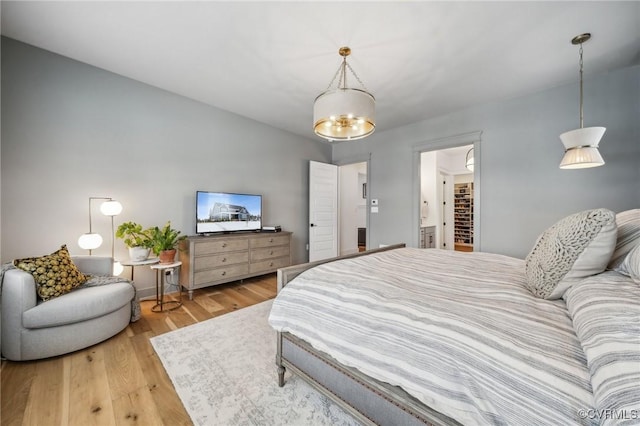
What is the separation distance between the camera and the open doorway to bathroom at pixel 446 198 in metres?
5.64

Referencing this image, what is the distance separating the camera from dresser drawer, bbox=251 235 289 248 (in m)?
3.78

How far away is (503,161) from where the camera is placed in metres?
3.36

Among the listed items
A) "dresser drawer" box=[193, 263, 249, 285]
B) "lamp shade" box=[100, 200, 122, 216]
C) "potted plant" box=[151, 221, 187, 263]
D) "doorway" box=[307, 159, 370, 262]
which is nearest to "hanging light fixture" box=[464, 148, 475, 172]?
"doorway" box=[307, 159, 370, 262]

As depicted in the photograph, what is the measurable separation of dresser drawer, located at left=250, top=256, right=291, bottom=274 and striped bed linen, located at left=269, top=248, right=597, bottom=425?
2.38 m

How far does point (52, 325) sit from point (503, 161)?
5.15m

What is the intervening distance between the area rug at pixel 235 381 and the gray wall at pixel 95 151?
163 centimetres

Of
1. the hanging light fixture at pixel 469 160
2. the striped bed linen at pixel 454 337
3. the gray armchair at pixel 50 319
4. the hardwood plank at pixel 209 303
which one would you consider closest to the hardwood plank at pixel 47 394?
the gray armchair at pixel 50 319

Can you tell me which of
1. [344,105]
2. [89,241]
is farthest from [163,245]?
[344,105]

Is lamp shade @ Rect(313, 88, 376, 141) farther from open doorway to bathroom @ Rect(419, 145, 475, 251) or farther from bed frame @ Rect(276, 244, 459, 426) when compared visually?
open doorway to bathroom @ Rect(419, 145, 475, 251)

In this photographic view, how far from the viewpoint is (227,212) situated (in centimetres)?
372

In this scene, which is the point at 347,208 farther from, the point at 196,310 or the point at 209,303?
the point at 196,310

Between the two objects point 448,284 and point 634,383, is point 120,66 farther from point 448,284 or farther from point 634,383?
point 634,383

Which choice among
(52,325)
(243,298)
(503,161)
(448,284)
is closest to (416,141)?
(503,161)

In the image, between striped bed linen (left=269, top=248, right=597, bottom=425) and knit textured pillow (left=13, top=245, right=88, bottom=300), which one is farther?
knit textured pillow (left=13, top=245, right=88, bottom=300)
